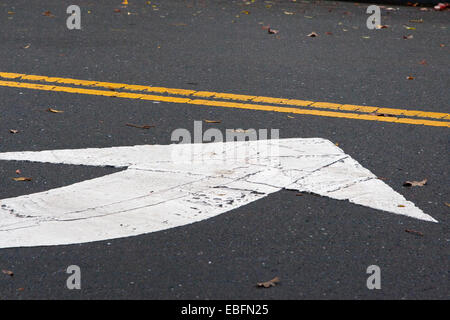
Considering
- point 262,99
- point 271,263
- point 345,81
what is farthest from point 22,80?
point 271,263

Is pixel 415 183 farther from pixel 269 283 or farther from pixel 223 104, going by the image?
pixel 223 104

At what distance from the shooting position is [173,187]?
4391 millimetres

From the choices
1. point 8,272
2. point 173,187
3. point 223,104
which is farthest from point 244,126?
point 8,272

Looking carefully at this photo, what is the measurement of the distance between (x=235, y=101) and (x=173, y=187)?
183 cm

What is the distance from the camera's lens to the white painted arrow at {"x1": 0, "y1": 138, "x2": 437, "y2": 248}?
3918 mm

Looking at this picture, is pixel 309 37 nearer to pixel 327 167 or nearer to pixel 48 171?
pixel 327 167

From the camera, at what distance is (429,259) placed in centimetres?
370

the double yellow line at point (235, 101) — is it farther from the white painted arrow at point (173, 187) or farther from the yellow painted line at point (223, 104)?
the white painted arrow at point (173, 187)

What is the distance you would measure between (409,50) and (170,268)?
5.00 m

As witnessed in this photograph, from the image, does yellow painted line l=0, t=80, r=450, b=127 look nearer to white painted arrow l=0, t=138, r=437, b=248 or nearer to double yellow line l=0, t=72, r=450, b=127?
double yellow line l=0, t=72, r=450, b=127

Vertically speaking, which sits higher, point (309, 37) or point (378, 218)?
point (309, 37)

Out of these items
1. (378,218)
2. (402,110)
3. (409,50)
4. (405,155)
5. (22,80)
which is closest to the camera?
(378,218)

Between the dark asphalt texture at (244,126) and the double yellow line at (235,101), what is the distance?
0.13 m

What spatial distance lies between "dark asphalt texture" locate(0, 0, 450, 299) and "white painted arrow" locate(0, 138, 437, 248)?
10 centimetres
